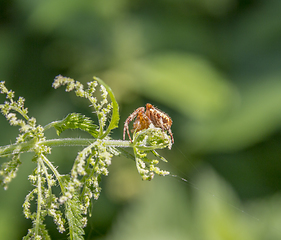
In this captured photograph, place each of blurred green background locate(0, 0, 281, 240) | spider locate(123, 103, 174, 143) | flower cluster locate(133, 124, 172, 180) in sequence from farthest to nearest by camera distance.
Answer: blurred green background locate(0, 0, 281, 240) → spider locate(123, 103, 174, 143) → flower cluster locate(133, 124, 172, 180)

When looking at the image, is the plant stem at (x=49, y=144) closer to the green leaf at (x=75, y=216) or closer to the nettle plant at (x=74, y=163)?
the nettle plant at (x=74, y=163)

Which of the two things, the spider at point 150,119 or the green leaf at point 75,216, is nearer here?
the green leaf at point 75,216

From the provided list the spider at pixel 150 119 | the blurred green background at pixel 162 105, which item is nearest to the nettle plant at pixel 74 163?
the spider at pixel 150 119

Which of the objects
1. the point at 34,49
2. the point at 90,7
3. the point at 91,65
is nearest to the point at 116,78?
the point at 91,65

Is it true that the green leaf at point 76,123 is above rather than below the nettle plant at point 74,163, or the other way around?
above

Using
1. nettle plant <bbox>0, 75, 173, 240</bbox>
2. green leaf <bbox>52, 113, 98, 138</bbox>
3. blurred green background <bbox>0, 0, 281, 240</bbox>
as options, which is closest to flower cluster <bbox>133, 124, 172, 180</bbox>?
nettle plant <bbox>0, 75, 173, 240</bbox>

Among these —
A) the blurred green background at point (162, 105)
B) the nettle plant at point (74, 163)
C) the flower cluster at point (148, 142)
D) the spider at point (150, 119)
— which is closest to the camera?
the nettle plant at point (74, 163)

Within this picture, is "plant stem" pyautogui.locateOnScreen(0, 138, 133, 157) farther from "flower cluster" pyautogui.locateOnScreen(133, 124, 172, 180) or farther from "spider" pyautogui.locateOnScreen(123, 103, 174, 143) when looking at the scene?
"spider" pyautogui.locateOnScreen(123, 103, 174, 143)

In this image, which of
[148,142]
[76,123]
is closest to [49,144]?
[76,123]

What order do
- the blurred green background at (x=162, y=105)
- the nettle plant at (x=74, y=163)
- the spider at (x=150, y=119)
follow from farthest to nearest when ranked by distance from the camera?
the blurred green background at (x=162, y=105) → the spider at (x=150, y=119) → the nettle plant at (x=74, y=163)
